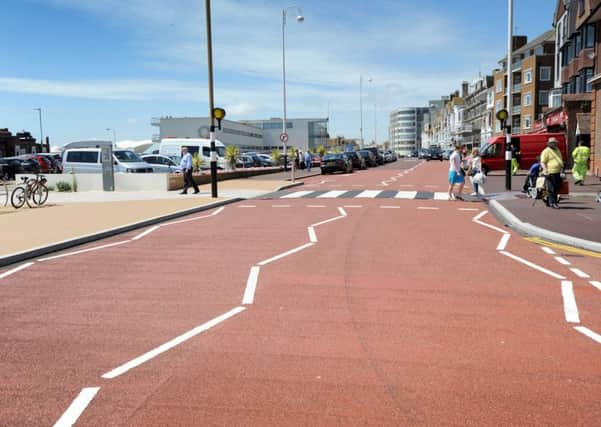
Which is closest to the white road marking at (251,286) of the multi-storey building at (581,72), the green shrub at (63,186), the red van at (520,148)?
Answer: the green shrub at (63,186)

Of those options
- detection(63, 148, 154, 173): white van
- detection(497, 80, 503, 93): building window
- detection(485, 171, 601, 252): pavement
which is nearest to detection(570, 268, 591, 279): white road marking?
detection(485, 171, 601, 252): pavement

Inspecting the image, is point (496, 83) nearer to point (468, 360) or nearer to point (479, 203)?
point (479, 203)

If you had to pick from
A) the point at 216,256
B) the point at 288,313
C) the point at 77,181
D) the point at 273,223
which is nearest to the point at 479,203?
the point at 273,223

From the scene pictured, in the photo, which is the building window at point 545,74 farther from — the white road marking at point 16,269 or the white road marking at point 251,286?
the white road marking at point 16,269

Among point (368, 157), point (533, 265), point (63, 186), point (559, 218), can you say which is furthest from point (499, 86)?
point (533, 265)

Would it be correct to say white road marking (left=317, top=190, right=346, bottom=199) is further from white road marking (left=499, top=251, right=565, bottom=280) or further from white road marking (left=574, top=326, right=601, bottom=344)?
white road marking (left=574, top=326, right=601, bottom=344)

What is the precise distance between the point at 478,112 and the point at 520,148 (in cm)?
7993

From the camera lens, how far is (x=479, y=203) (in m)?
18.0

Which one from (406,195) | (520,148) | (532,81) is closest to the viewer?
(406,195)

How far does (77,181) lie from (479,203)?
54.7ft

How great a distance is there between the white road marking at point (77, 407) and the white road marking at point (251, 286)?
2468mm

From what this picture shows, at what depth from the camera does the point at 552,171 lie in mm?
15219

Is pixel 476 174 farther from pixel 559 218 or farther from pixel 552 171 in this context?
pixel 559 218

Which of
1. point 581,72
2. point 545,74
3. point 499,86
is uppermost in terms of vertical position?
point 499,86
